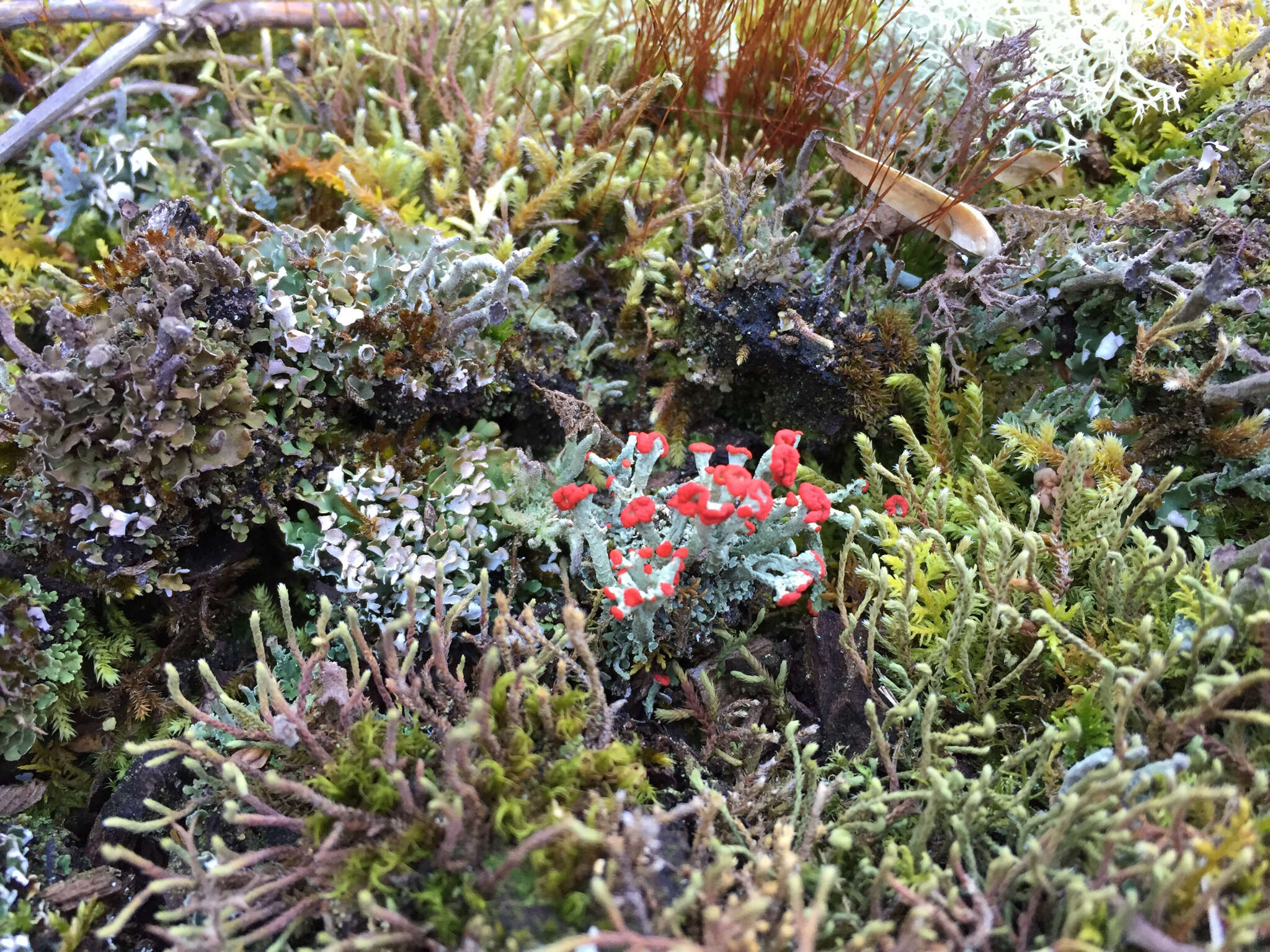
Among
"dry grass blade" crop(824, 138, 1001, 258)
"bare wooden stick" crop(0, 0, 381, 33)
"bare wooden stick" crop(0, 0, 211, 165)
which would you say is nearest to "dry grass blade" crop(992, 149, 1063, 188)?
"dry grass blade" crop(824, 138, 1001, 258)

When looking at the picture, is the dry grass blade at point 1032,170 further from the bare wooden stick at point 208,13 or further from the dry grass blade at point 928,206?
the bare wooden stick at point 208,13

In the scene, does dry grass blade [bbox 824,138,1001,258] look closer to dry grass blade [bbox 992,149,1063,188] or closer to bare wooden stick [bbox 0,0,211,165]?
dry grass blade [bbox 992,149,1063,188]

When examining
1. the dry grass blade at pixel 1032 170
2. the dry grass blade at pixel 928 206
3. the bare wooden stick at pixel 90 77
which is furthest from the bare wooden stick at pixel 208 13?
the dry grass blade at pixel 1032 170

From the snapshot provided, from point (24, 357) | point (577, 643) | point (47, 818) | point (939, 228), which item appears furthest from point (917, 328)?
point (47, 818)

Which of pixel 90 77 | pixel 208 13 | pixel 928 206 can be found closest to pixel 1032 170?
pixel 928 206

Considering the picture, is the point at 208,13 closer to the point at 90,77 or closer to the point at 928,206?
the point at 90,77

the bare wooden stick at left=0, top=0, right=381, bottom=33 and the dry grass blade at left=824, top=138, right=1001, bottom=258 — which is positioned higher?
the dry grass blade at left=824, top=138, right=1001, bottom=258
